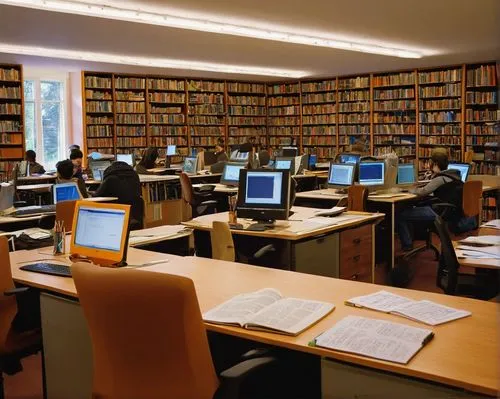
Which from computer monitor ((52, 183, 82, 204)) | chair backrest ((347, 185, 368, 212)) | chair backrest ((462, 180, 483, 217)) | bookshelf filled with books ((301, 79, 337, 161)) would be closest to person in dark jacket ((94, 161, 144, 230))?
computer monitor ((52, 183, 82, 204))

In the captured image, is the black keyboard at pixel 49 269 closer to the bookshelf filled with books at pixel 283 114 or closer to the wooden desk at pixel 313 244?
the wooden desk at pixel 313 244

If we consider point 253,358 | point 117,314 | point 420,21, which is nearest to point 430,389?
point 253,358

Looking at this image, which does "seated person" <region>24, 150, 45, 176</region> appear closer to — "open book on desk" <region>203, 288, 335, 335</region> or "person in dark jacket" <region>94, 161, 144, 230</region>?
"person in dark jacket" <region>94, 161, 144, 230</region>

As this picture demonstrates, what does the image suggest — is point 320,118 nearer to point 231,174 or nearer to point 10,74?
point 231,174

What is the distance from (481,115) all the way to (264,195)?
28.1ft

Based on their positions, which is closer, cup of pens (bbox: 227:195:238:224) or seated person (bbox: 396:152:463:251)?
cup of pens (bbox: 227:195:238:224)

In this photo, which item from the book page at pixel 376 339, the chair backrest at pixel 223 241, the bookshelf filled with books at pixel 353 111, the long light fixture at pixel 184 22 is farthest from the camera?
the bookshelf filled with books at pixel 353 111

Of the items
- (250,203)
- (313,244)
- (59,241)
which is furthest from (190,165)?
(59,241)

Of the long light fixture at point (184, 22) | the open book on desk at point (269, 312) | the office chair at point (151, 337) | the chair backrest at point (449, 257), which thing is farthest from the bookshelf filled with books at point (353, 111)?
the office chair at point (151, 337)

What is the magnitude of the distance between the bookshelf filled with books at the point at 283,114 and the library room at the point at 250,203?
53mm

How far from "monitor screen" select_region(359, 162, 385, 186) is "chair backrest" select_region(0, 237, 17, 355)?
16.1 feet

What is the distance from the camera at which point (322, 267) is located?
4.61 meters

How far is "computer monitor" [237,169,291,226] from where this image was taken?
15.0 ft

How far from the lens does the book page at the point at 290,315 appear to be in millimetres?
2160
